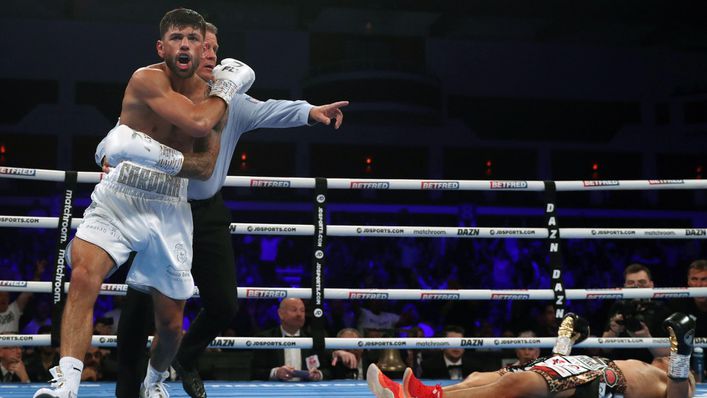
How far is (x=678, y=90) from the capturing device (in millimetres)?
16375

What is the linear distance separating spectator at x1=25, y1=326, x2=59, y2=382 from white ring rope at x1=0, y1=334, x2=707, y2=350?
948mm

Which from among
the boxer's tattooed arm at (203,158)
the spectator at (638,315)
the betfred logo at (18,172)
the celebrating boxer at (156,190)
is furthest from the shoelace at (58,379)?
the spectator at (638,315)

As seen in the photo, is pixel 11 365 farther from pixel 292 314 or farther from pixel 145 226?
pixel 145 226

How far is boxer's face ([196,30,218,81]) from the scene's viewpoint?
3428mm

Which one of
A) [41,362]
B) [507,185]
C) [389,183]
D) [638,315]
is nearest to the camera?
[389,183]

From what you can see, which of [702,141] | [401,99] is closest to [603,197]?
[702,141]

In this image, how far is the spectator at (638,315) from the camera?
4840mm

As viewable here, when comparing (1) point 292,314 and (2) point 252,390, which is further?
(1) point 292,314

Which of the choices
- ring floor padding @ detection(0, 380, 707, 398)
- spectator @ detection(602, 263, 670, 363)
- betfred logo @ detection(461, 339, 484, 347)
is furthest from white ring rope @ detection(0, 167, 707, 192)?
ring floor padding @ detection(0, 380, 707, 398)

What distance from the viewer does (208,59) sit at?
3465 mm

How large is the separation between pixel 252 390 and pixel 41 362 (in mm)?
2085

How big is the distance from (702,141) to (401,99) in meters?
6.41

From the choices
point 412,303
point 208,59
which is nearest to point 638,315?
point 208,59

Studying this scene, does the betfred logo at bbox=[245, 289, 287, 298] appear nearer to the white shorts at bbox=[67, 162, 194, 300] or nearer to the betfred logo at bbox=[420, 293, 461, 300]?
the betfred logo at bbox=[420, 293, 461, 300]
